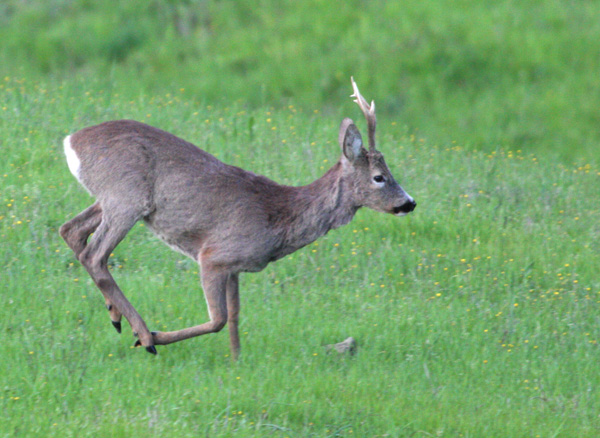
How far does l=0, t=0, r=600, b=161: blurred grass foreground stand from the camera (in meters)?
17.0

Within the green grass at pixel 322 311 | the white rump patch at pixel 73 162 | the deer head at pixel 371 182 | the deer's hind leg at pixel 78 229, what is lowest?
the green grass at pixel 322 311

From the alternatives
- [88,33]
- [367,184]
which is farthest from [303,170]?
[88,33]

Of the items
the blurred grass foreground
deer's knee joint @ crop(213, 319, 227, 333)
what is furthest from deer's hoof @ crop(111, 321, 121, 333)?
the blurred grass foreground

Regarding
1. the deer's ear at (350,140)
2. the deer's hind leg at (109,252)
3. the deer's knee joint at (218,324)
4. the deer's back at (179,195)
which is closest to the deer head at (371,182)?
the deer's ear at (350,140)

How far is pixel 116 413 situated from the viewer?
221 inches

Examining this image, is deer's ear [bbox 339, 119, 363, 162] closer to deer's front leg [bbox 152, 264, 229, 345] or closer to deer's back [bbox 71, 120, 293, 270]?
deer's back [bbox 71, 120, 293, 270]

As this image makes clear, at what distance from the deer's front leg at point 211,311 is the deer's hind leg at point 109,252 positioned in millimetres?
196

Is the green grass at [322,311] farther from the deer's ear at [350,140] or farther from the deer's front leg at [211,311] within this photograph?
the deer's ear at [350,140]

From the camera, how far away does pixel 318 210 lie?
686 centimetres

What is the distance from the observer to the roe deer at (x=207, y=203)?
660 centimetres

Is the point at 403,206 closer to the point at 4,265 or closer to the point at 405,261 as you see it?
the point at 405,261

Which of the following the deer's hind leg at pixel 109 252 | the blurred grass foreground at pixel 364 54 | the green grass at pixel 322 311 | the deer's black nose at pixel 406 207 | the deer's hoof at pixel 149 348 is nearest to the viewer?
the green grass at pixel 322 311

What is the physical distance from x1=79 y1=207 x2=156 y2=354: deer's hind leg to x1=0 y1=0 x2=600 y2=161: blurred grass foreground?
9780 millimetres

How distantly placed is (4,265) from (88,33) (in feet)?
40.2
